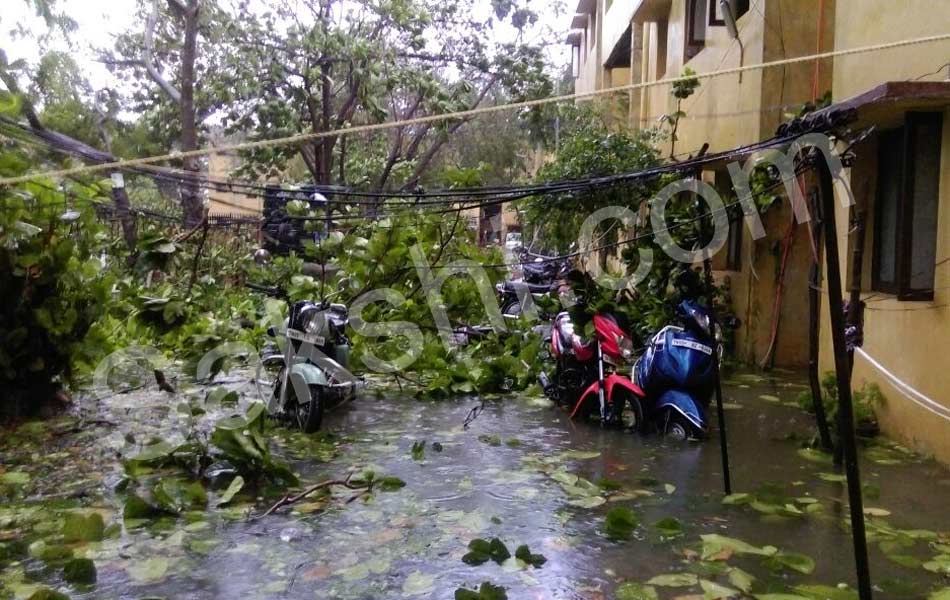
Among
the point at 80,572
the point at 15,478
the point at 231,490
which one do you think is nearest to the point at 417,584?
the point at 80,572

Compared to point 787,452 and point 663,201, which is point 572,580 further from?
point 663,201

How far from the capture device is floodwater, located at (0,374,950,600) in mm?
3977

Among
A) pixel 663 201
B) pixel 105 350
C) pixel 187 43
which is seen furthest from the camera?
pixel 187 43

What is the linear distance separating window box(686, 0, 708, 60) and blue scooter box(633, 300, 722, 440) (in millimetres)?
6774

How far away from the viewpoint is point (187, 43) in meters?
14.7

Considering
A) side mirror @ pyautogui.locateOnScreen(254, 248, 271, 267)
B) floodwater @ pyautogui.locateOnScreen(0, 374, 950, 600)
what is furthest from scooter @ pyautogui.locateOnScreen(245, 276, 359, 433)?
side mirror @ pyautogui.locateOnScreen(254, 248, 271, 267)

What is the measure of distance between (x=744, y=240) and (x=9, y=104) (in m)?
8.14

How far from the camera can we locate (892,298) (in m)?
6.48

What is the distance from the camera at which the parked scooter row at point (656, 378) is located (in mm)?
6812

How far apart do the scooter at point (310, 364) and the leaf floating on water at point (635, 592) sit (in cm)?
389

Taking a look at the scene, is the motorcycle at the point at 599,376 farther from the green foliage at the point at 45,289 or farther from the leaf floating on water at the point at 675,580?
the green foliage at the point at 45,289

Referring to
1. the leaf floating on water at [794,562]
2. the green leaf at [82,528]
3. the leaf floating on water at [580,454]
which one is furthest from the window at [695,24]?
the green leaf at [82,528]

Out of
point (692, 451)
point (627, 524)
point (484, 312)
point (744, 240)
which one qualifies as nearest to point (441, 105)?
point (484, 312)

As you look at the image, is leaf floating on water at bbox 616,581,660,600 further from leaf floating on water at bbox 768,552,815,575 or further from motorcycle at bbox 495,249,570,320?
motorcycle at bbox 495,249,570,320
